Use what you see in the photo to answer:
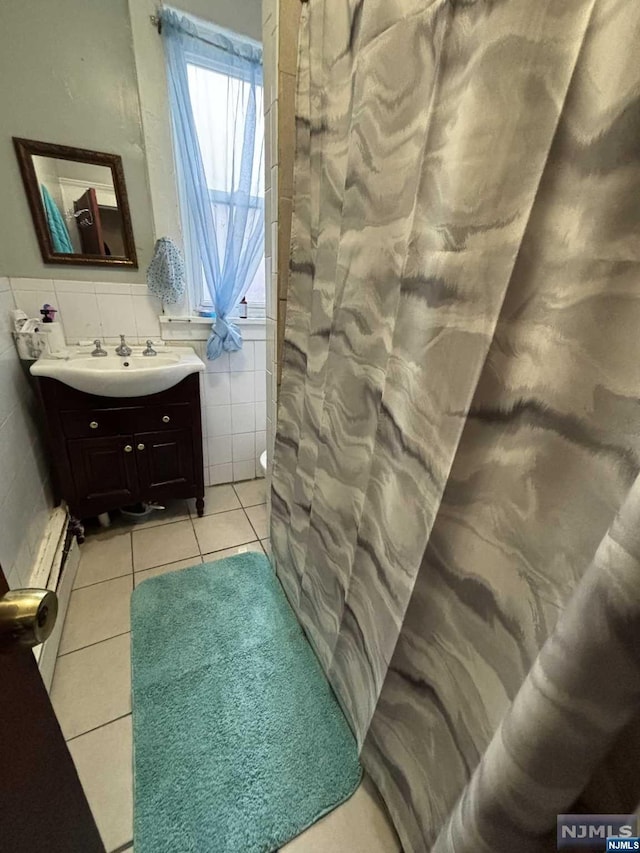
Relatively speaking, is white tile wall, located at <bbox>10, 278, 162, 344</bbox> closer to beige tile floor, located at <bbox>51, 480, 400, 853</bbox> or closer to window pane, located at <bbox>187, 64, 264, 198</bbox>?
window pane, located at <bbox>187, 64, 264, 198</bbox>

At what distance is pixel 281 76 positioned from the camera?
95cm

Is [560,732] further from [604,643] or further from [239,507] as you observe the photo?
[239,507]

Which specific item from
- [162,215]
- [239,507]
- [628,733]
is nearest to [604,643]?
[628,733]

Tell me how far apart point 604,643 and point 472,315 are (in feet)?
1.31

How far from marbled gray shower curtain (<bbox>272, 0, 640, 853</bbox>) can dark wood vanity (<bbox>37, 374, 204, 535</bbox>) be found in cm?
100

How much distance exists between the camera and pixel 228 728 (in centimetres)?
99

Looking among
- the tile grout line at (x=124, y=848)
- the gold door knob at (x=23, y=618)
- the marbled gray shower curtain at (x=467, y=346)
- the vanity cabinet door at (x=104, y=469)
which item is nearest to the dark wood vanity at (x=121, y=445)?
the vanity cabinet door at (x=104, y=469)

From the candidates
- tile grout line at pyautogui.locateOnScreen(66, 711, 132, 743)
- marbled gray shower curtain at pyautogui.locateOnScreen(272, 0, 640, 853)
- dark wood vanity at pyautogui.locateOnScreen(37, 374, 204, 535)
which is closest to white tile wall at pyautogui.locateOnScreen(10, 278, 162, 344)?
dark wood vanity at pyautogui.locateOnScreen(37, 374, 204, 535)

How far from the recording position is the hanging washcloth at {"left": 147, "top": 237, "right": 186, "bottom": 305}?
165cm

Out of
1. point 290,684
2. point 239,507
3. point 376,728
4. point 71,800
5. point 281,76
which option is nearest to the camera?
point 71,800

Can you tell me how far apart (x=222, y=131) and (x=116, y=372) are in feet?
4.10

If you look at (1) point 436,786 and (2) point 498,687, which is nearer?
(2) point 498,687

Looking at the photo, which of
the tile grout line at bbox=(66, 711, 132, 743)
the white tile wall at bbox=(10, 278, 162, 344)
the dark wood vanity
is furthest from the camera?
the white tile wall at bbox=(10, 278, 162, 344)

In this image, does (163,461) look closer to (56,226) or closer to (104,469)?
(104,469)
